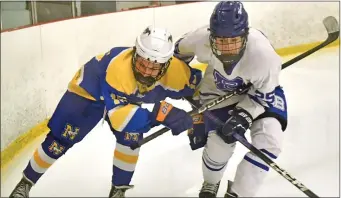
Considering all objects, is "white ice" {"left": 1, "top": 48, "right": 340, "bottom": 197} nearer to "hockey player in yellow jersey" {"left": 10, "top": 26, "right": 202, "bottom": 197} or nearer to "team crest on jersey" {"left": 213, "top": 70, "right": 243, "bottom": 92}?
"hockey player in yellow jersey" {"left": 10, "top": 26, "right": 202, "bottom": 197}

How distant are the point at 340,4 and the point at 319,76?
86 cm

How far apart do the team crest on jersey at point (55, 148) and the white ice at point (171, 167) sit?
31cm

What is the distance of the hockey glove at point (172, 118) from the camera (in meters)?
1.62

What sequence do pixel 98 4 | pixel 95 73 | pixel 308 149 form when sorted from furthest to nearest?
pixel 98 4, pixel 308 149, pixel 95 73

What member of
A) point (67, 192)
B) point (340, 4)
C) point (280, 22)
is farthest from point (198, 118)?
point (340, 4)

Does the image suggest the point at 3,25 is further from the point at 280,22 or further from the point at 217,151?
the point at 280,22

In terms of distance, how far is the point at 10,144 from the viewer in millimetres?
2232

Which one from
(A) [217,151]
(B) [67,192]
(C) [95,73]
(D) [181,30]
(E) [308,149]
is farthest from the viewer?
(D) [181,30]

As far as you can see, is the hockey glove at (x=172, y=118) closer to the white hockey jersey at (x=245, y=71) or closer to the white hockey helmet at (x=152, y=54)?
the white hockey helmet at (x=152, y=54)

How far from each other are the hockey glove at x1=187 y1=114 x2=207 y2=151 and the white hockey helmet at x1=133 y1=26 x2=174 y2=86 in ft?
1.16

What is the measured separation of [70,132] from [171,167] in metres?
0.70

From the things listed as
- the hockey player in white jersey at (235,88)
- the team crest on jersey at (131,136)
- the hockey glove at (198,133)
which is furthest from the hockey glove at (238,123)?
the team crest on jersey at (131,136)

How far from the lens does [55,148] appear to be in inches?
74.3

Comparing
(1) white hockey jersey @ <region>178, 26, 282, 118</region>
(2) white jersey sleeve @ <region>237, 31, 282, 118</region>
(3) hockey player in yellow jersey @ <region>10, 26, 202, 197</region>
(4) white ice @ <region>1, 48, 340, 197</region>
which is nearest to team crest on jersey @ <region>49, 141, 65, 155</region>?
(3) hockey player in yellow jersey @ <region>10, 26, 202, 197</region>
